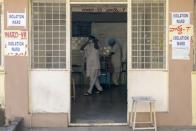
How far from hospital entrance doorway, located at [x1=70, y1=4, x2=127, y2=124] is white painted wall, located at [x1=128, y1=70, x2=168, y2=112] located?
298cm

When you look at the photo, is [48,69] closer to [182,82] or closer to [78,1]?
[78,1]

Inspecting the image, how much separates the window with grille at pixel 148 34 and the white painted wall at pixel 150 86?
0.51 ft

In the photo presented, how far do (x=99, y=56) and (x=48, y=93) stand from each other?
555 cm

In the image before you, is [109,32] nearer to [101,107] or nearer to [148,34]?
[101,107]

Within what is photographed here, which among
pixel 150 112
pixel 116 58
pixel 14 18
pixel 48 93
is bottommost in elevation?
pixel 150 112

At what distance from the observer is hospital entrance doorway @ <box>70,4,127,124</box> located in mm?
14836

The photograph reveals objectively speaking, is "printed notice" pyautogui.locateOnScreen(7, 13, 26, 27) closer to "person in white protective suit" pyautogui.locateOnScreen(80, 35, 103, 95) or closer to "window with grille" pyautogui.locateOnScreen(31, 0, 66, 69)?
"window with grille" pyautogui.locateOnScreen(31, 0, 66, 69)

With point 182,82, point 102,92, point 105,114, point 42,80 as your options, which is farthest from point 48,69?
point 102,92

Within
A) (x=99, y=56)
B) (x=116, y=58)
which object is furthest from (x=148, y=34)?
(x=116, y=58)

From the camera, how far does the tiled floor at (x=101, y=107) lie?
11133 millimetres

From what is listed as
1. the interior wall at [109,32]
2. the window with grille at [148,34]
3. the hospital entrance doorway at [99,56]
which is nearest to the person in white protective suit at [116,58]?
the hospital entrance doorway at [99,56]

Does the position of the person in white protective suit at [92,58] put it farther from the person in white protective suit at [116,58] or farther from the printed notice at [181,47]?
the printed notice at [181,47]

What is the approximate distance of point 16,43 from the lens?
10.4 metres

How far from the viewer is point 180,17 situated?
407 inches
